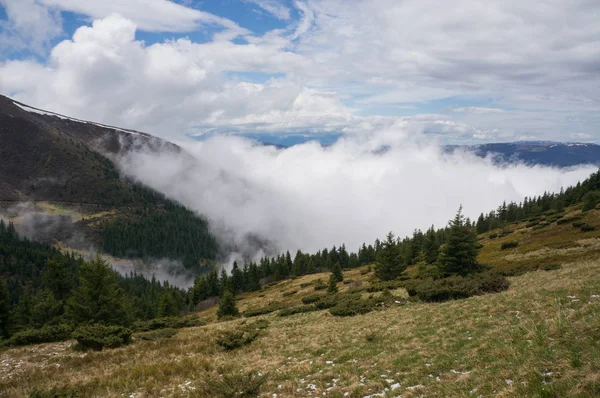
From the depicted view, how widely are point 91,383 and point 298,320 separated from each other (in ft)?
54.8

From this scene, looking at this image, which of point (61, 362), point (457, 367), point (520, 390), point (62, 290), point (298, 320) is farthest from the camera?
point (62, 290)

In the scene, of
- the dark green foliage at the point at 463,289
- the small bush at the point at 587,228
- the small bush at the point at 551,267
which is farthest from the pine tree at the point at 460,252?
the small bush at the point at 587,228

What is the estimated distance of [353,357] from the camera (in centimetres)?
1453

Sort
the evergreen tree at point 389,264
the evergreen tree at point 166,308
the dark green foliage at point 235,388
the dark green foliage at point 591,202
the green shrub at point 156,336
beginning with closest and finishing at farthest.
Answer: the dark green foliage at point 235,388 < the green shrub at point 156,336 < the evergreen tree at point 389,264 < the evergreen tree at point 166,308 < the dark green foliage at point 591,202

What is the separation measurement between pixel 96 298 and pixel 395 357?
34.4 meters

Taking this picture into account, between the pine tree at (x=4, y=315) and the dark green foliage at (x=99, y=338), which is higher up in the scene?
the dark green foliage at (x=99, y=338)

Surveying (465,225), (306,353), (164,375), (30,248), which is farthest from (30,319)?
(30,248)

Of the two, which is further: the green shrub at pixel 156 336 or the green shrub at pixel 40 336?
the green shrub at pixel 156 336

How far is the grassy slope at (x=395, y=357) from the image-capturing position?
8.56 metres

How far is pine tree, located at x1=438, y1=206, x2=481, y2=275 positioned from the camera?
36.2m

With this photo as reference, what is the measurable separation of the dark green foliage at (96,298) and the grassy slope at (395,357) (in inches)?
441

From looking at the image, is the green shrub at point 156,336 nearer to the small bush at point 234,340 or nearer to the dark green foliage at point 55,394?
the small bush at point 234,340

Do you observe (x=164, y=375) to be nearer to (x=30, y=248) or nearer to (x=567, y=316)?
(x=567, y=316)

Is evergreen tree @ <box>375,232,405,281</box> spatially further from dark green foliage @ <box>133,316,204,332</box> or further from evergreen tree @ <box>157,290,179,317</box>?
evergreen tree @ <box>157,290,179,317</box>
